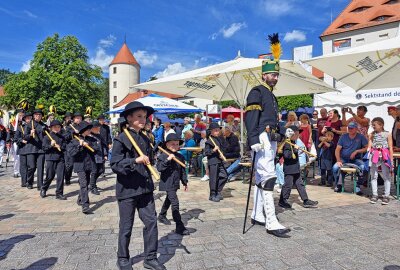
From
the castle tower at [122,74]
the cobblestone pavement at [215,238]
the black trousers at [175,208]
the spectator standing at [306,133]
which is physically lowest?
the cobblestone pavement at [215,238]

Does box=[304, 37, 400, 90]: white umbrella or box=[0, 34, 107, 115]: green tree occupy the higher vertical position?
box=[0, 34, 107, 115]: green tree

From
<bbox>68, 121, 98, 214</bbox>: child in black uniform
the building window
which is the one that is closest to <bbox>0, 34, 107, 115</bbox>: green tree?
<bbox>68, 121, 98, 214</bbox>: child in black uniform

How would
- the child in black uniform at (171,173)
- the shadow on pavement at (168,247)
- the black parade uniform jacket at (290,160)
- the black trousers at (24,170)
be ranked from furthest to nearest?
the black trousers at (24,170), the black parade uniform jacket at (290,160), the child in black uniform at (171,173), the shadow on pavement at (168,247)

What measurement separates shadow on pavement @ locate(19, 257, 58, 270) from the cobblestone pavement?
0.01 m

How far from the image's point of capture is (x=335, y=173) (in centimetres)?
773

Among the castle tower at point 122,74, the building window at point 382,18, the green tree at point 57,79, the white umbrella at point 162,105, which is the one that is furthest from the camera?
the castle tower at point 122,74

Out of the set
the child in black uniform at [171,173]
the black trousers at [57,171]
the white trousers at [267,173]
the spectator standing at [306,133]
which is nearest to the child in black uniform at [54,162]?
the black trousers at [57,171]

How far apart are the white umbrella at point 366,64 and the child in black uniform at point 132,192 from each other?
4.86 m

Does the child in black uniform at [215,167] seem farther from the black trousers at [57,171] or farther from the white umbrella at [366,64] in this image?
the black trousers at [57,171]

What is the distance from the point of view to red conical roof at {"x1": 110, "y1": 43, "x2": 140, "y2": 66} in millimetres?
73875

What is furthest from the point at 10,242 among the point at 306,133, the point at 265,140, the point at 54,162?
the point at 306,133

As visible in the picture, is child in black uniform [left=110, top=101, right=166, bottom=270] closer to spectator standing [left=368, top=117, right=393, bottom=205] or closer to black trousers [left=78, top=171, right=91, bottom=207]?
black trousers [left=78, top=171, right=91, bottom=207]

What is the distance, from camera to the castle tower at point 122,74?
235 ft

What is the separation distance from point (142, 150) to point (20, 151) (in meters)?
6.59
